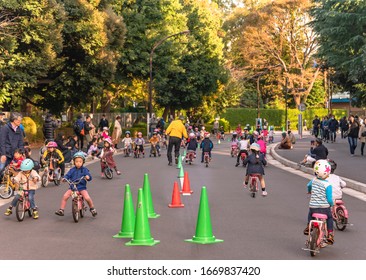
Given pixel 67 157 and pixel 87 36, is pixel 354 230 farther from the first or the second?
pixel 87 36

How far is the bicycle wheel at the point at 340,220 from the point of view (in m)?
11.3

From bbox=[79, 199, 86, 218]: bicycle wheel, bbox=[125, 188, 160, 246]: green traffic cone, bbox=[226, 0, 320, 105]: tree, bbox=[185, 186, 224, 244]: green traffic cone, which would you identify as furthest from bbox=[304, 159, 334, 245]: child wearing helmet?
bbox=[226, 0, 320, 105]: tree

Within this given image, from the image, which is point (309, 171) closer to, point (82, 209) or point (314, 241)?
point (82, 209)

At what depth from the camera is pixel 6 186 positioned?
53.8 ft

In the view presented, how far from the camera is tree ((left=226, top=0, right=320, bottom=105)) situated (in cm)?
8350

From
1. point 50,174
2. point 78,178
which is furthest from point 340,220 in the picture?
point 50,174

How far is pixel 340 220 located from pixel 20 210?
5499mm

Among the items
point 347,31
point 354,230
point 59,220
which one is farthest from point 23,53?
point 354,230

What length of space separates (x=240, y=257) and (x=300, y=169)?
17.8m

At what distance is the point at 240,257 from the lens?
878cm

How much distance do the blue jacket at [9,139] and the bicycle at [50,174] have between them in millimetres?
3239

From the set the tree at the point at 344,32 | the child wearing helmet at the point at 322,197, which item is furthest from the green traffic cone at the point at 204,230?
the tree at the point at 344,32

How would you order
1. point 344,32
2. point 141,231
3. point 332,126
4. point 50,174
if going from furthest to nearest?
point 332,126 → point 344,32 → point 50,174 → point 141,231

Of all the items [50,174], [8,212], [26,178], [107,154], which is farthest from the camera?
[107,154]
